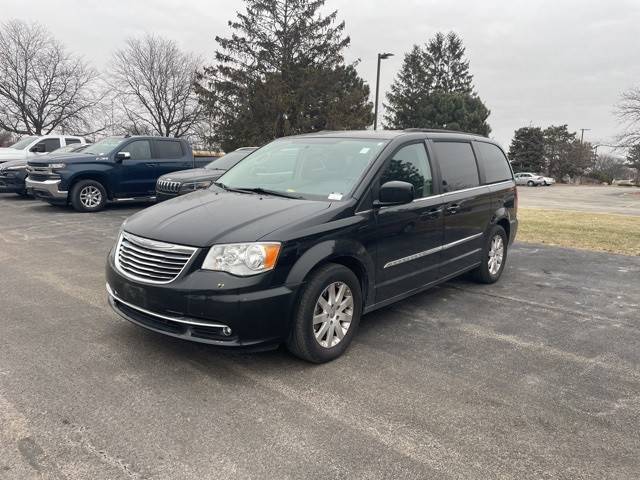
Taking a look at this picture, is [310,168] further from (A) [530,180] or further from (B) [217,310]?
(A) [530,180]

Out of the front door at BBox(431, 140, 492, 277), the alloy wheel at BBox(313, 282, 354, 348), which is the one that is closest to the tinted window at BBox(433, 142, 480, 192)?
the front door at BBox(431, 140, 492, 277)

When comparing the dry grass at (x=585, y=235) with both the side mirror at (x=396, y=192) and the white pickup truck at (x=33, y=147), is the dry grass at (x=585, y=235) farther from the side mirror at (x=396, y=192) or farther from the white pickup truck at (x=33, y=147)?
the white pickup truck at (x=33, y=147)

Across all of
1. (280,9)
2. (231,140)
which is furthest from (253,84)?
(280,9)

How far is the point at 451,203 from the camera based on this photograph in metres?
4.94

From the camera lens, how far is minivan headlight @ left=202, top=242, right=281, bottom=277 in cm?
327

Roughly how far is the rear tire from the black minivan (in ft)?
1.88

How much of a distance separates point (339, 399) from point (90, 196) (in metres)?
10.3

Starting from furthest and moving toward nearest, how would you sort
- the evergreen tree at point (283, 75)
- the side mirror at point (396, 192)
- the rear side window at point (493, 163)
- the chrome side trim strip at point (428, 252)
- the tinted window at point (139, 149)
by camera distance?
the evergreen tree at point (283, 75) → the tinted window at point (139, 149) → the rear side window at point (493, 163) → the chrome side trim strip at point (428, 252) → the side mirror at point (396, 192)

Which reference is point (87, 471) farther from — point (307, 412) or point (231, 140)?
point (231, 140)

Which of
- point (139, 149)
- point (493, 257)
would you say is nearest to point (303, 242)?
point (493, 257)

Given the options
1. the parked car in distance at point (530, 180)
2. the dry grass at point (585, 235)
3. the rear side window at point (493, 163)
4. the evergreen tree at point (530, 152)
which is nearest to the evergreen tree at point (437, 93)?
the parked car in distance at point (530, 180)

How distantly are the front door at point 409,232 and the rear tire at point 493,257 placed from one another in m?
1.29

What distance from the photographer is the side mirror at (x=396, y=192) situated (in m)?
3.91

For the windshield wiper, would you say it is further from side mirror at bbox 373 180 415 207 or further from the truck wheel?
the truck wheel
